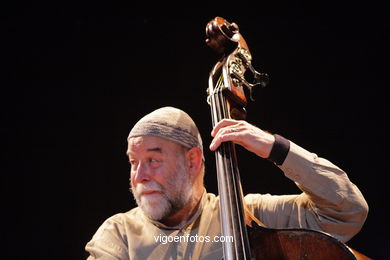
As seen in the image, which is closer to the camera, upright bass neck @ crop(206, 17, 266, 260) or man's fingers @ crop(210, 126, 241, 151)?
upright bass neck @ crop(206, 17, 266, 260)

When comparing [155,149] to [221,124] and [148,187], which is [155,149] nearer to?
[148,187]

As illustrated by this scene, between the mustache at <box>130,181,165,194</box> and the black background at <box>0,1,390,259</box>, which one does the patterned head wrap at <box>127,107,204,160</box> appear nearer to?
the mustache at <box>130,181,165,194</box>

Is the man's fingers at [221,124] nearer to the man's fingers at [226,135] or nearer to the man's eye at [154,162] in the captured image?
the man's fingers at [226,135]

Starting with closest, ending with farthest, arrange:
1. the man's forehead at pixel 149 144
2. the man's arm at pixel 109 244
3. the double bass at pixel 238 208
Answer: the double bass at pixel 238 208, the man's arm at pixel 109 244, the man's forehead at pixel 149 144

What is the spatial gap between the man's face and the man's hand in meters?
0.39

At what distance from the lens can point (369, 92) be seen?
2.40 metres

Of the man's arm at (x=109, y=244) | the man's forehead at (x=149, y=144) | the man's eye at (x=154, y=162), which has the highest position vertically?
the man's forehead at (x=149, y=144)

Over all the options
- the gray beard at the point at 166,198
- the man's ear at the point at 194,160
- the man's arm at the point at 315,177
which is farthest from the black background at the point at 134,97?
the man's arm at the point at 315,177

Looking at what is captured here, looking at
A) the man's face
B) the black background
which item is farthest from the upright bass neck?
the black background

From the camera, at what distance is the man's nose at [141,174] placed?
1.57 metres

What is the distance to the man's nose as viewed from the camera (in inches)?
61.7

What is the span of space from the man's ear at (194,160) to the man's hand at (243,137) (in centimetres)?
44

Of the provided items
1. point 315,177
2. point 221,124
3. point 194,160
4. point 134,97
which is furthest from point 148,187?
point 134,97

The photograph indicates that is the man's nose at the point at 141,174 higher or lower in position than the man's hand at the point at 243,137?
lower
